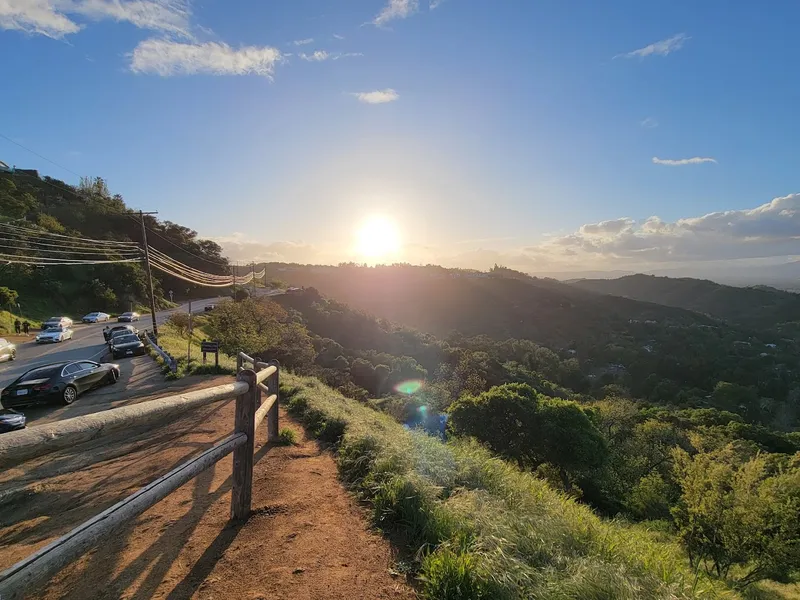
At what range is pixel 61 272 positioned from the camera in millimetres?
45938

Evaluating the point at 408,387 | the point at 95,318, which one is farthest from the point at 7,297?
the point at 408,387

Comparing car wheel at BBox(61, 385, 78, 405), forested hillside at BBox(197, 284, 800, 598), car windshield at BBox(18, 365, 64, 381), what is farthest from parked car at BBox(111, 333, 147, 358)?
car wheel at BBox(61, 385, 78, 405)

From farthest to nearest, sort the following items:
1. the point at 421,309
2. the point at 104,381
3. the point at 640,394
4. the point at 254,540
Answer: the point at 421,309
the point at 640,394
the point at 104,381
the point at 254,540

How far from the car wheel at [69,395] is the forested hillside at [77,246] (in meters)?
22.3

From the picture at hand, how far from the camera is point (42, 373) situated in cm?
1430

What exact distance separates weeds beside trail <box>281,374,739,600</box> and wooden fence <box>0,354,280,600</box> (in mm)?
1705

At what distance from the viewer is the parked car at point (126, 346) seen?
23047 millimetres

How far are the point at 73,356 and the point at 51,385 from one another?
43.9ft

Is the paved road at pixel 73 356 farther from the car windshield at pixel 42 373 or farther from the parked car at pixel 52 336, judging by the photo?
the car windshield at pixel 42 373

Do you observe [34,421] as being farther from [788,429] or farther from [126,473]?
[788,429]

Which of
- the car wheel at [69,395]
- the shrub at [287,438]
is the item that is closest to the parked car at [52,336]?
the car wheel at [69,395]

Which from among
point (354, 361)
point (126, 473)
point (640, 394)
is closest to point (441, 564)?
point (126, 473)

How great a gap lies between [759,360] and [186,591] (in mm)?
103956

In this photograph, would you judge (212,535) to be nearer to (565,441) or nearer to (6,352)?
(565,441)
